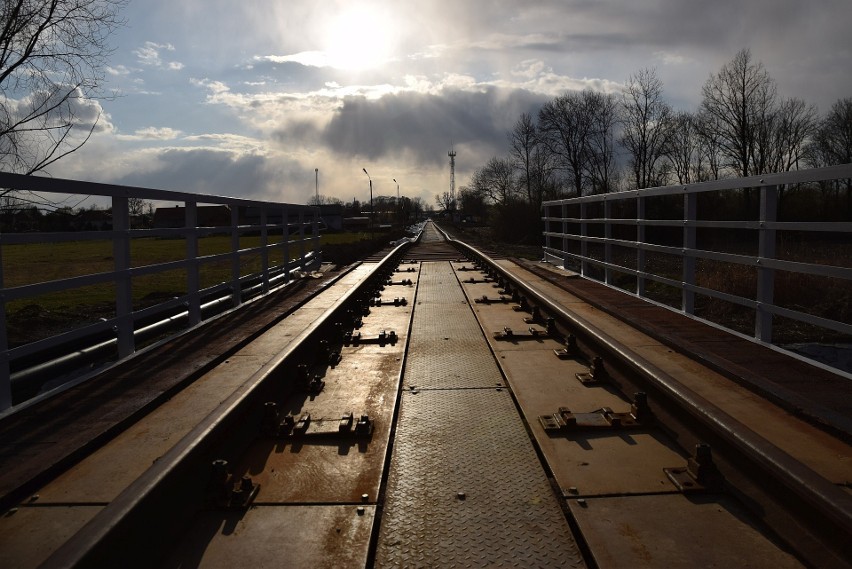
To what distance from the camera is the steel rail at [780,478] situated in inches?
102

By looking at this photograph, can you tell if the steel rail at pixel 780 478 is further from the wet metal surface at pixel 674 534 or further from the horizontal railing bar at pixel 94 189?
the horizontal railing bar at pixel 94 189

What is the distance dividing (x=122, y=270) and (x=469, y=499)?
349 cm

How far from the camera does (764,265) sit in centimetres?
552

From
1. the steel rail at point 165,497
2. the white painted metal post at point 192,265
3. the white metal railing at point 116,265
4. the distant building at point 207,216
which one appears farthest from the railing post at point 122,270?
the distant building at point 207,216

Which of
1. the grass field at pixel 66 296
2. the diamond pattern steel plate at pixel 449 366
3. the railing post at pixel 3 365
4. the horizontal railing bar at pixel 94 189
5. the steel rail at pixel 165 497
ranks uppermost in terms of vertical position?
the horizontal railing bar at pixel 94 189

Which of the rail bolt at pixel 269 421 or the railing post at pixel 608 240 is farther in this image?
the railing post at pixel 608 240

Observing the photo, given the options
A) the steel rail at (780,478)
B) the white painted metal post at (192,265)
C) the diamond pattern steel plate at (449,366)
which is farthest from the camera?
the white painted metal post at (192,265)

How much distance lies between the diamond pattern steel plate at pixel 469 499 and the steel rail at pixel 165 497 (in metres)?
0.82

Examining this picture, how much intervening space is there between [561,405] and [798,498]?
196 centimetres

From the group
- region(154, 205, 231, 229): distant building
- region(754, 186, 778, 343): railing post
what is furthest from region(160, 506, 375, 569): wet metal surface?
region(154, 205, 231, 229): distant building

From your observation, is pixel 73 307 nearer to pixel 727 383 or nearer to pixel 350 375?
pixel 350 375

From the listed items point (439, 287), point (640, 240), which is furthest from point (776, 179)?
point (439, 287)

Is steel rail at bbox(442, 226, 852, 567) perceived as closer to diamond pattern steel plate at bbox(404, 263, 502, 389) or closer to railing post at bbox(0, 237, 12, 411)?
diamond pattern steel plate at bbox(404, 263, 502, 389)

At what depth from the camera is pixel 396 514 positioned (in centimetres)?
312
